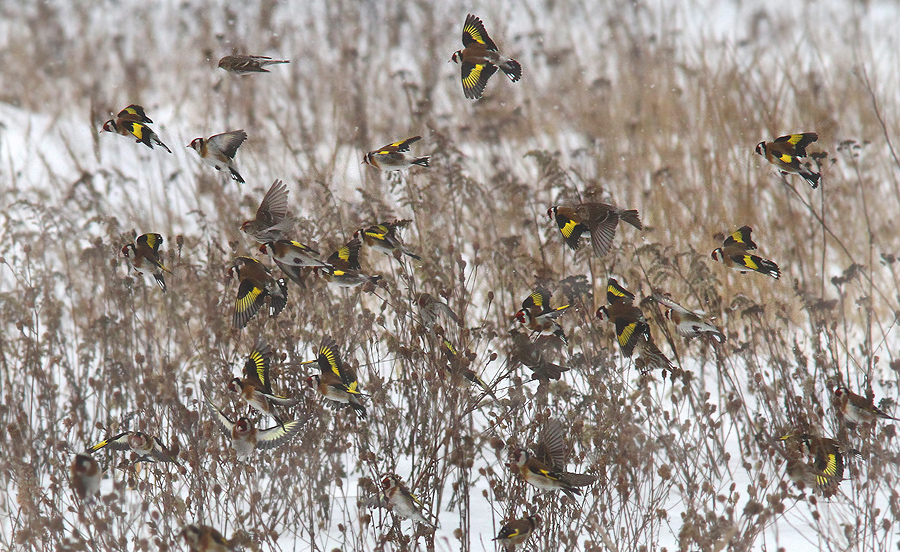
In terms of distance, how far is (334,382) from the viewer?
207 centimetres

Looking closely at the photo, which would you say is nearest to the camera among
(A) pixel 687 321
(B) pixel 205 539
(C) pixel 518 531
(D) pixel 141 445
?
(B) pixel 205 539

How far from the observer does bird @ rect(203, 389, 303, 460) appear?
204 centimetres

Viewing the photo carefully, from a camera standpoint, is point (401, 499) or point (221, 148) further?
point (221, 148)

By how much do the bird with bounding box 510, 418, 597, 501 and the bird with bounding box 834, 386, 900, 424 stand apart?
0.79 meters

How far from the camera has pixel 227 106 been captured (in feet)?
21.8

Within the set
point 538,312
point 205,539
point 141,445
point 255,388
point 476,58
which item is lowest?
point 205,539

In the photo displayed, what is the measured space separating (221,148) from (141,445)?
897mm

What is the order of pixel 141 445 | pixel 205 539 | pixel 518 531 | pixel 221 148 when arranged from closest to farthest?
1. pixel 205 539
2. pixel 518 531
3. pixel 141 445
4. pixel 221 148

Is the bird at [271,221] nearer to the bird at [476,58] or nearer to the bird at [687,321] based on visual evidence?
the bird at [476,58]

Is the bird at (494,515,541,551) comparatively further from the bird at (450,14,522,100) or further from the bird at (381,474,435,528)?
the bird at (450,14,522,100)

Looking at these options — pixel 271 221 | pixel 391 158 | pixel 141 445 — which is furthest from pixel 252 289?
pixel 391 158

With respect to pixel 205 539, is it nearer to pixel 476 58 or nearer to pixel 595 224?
pixel 595 224

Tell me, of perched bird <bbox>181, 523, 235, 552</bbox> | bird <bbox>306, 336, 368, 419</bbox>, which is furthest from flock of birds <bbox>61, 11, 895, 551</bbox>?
perched bird <bbox>181, 523, 235, 552</bbox>

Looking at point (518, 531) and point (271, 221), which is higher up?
point (271, 221)
